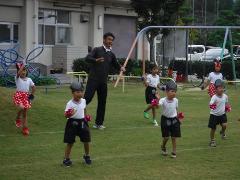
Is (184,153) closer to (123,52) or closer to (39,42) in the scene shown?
(39,42)

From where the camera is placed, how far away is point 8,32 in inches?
1132

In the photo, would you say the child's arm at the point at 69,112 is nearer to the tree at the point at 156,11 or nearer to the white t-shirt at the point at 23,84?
the white t-shirt at the point at 23,84

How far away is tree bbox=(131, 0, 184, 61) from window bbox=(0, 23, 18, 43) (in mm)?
6482

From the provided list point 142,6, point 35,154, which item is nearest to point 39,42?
point 142,6

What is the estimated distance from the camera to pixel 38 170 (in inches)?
327

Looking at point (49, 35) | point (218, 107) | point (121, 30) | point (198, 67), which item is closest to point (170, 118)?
point (218, 107)

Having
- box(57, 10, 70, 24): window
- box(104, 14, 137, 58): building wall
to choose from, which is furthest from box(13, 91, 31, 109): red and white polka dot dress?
box(104, 14, 137, 58): building wall

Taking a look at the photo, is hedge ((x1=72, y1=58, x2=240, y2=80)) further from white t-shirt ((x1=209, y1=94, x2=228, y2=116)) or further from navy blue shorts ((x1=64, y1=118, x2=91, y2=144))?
navy blue shorts ((x1=64, y1=118, x2=91, y2=144))

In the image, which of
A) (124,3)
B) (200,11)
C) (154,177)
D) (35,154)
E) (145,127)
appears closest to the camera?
(154,177)

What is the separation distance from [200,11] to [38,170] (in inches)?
2256

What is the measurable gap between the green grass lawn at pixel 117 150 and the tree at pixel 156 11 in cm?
1521

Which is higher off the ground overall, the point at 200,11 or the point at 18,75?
the point at 200,11

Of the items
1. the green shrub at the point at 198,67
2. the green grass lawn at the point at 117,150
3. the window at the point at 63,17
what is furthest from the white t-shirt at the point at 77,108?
the window at the point at 63,17

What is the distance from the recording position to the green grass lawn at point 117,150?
8.29m
